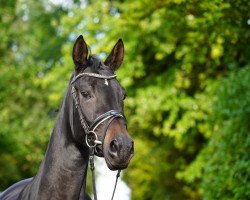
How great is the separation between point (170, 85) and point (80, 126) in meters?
12.1

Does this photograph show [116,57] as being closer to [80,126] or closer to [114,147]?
[80,126]

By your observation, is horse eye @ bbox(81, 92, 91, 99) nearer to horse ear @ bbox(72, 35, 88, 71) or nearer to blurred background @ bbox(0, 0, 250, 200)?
horse ear @ bbox(72, 35, 88, 71)

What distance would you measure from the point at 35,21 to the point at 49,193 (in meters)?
24.9

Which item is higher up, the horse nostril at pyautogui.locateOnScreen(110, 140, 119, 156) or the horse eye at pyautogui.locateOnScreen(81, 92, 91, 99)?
the horse eye at pyautogui.locateOnScreen(81, 92, 91, 99)

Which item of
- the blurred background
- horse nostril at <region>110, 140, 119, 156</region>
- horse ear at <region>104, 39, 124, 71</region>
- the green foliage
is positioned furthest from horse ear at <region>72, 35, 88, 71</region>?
the green foliage

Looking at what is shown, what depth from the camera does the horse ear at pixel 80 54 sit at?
5.00 meters

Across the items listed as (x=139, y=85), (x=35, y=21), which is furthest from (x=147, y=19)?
(x=35, y=21)

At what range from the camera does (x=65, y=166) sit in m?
4.95

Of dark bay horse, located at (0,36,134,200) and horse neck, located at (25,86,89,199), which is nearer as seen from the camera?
dark bay horse, located at (0,36,134,200)

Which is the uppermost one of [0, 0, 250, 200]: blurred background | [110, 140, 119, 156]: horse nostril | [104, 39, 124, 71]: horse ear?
[0, 0, 250, 200]: blurred background

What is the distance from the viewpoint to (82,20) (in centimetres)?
1817

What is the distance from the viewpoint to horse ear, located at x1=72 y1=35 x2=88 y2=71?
5.00 m

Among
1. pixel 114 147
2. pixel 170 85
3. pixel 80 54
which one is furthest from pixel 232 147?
pixel 170 85

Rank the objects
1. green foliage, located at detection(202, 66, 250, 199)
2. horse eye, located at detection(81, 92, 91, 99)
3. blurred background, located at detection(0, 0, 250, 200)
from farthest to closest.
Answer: blurred background, located at detection(0, 0, 250, 200) → green foliage, located at detection(202, 66, 250, 199) → horse eye, located at detection(81, 92, 91, 99)
